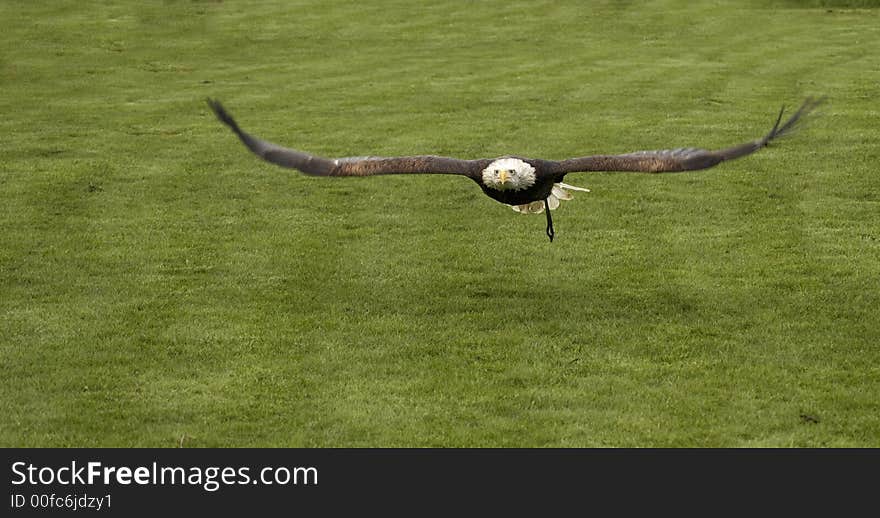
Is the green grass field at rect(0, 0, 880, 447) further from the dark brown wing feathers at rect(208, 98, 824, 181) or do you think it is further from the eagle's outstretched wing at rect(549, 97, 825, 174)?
the eagle's outstretched wing at rect(549, 97, 825, 174)

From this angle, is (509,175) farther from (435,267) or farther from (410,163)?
(435,267)

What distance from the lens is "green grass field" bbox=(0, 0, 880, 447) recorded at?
12117 millimetres

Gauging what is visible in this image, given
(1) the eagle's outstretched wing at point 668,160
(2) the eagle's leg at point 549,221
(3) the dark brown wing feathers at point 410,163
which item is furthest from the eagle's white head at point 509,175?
(2) the eagle's leg at point 549,221

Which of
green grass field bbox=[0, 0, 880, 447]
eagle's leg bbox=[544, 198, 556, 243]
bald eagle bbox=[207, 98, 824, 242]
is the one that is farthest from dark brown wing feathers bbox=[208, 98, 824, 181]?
green grass field bbox=[0, 0, 880, 447]

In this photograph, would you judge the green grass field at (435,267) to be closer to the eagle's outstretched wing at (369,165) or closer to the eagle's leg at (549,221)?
the eagle's leg at (549,221)

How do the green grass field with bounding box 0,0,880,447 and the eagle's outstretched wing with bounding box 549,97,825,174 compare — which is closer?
the green grass field with bounding box 0,0,880,447

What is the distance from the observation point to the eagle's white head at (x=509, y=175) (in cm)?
1458

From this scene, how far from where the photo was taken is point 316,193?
2077 cm

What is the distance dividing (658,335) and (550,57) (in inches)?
887

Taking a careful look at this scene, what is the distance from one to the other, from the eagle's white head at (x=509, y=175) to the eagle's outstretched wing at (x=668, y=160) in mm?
309

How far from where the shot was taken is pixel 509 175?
14562 millimetres

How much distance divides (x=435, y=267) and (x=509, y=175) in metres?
2.73

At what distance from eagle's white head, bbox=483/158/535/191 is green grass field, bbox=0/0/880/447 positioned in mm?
1593

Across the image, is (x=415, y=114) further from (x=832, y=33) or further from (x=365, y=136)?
(x=832, y=33)
